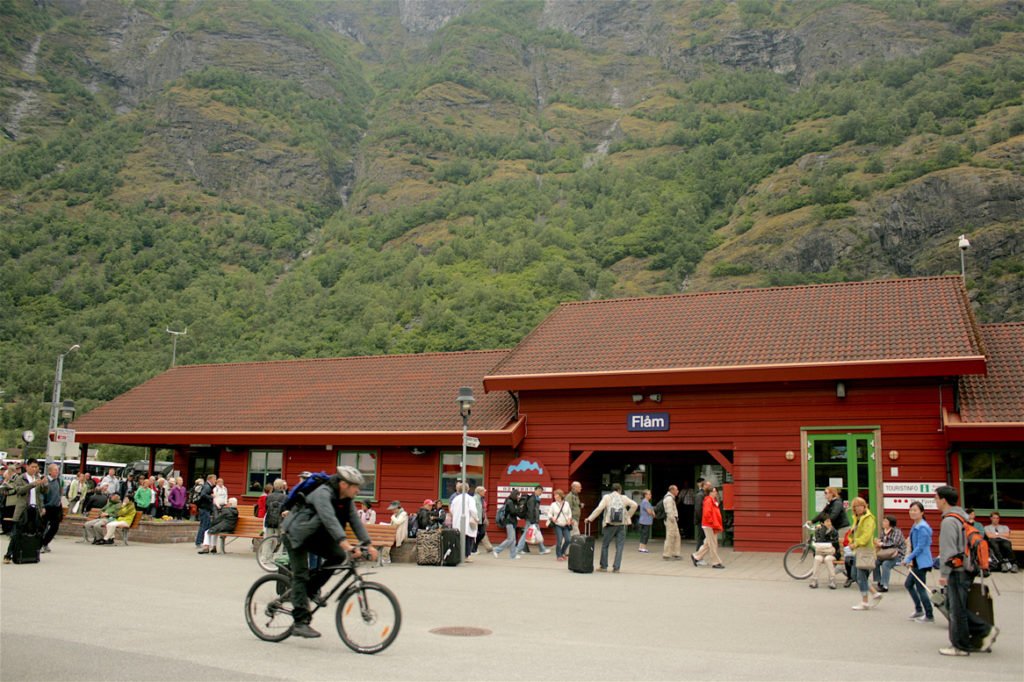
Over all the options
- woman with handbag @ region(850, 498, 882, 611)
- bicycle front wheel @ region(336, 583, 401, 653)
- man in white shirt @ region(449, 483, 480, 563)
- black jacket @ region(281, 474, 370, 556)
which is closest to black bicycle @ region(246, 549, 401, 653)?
bicycle front wheel @ region(336, 583, 401, 653)

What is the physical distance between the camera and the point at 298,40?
167250 mm

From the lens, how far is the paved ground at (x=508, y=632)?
745 cm

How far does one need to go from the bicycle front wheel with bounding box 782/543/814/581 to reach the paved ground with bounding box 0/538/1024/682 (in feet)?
0.95

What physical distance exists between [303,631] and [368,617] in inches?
27.0

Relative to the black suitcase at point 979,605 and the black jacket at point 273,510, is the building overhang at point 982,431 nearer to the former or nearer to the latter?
the black suitcase at point 979,605

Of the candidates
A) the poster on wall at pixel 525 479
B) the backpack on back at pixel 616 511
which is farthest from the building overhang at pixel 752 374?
the backpack on back at pixel 616 511

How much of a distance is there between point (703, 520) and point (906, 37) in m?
126

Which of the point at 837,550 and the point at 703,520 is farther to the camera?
the point at 703,520

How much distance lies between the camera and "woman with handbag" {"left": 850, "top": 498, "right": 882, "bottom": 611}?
12.2 m

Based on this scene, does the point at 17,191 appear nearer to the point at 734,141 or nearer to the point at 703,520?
the point at 734,141

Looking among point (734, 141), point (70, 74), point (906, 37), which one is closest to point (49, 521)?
point (734, 141)

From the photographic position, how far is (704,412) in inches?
821

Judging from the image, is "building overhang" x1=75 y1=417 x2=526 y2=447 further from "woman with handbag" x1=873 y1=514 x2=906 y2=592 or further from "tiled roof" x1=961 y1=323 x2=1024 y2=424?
"woman with handbag" x1=873 y1=514 x2=906 y2=592

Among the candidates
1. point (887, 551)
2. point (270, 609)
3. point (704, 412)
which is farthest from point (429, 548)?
point (270, 609)
